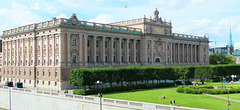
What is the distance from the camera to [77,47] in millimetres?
76312

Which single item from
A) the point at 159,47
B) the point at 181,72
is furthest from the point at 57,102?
the point at 159,47

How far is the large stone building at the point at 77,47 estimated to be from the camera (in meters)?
73.9

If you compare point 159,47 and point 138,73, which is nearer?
point 138,73

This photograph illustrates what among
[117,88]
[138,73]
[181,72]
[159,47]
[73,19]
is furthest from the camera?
[159,47]

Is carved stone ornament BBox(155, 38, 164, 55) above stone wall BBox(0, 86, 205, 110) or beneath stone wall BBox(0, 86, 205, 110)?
above

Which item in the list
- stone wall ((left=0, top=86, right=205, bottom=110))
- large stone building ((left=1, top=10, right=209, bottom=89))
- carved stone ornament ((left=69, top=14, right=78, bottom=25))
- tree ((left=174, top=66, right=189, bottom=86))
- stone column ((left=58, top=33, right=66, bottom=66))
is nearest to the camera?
stone wall ((left=0, top=86, right=205, bottom=110))

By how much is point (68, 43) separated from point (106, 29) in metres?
15.3

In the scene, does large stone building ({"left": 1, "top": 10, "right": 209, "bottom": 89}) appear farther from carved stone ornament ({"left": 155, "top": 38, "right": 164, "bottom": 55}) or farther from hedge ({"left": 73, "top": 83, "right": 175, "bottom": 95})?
hedge ({"left": 73, "top": 83, "right": 175, "bottom": 95})

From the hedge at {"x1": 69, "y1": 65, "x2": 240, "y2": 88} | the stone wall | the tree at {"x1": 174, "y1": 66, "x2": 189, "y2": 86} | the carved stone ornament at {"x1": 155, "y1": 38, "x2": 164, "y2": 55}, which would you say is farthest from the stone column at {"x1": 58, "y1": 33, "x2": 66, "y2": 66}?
the carved stone ornament at {"x1": 155, "y1": 38, "x2": 164, "y2": 55}

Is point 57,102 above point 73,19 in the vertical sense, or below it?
below

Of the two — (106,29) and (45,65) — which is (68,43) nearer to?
(45,65)

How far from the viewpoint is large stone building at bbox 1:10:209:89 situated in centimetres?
7391

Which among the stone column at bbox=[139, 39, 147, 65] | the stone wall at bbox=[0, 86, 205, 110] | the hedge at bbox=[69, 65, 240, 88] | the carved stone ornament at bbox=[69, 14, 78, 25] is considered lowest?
the stone wall at bbox=[0, 86, 205, 110]

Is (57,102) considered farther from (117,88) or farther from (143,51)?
(143,51)
